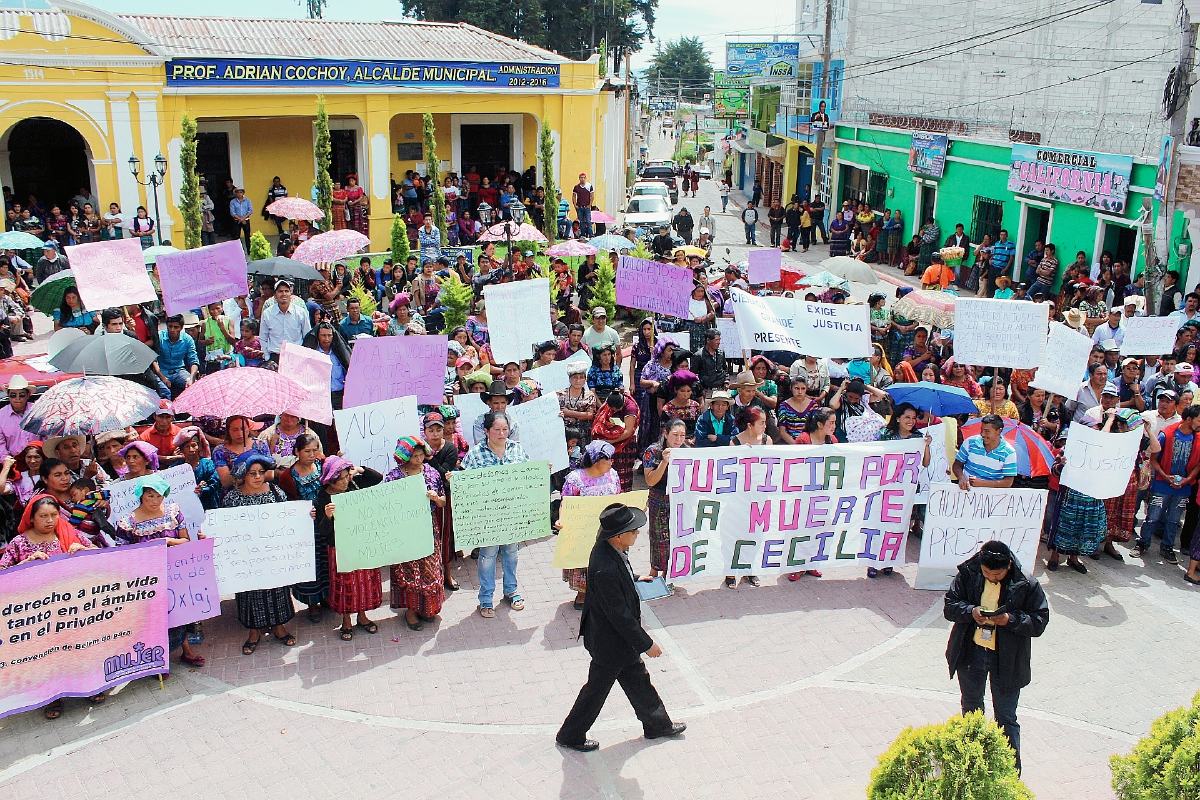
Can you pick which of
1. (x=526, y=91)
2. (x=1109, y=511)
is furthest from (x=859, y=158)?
(x=1109, y=511)

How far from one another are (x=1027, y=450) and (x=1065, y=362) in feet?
6.18

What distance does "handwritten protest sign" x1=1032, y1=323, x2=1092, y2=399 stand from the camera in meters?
9.82

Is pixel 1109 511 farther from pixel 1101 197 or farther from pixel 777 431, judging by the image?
pixel 1101 197

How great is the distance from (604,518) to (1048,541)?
4.96 meters

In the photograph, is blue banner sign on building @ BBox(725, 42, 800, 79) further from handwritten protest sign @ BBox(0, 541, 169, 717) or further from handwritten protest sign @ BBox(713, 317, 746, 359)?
handwritten protest sign @ BBox(0, 541, 169, 717)

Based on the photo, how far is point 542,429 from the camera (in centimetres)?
902

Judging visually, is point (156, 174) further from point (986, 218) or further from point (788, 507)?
point (788, 507)

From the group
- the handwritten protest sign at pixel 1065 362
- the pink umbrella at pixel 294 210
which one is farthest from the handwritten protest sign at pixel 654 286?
the pink umbrella at pixel 294 210

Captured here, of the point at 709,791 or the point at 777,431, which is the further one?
the point at 777,431

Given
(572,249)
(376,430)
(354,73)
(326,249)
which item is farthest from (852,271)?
(354,73)

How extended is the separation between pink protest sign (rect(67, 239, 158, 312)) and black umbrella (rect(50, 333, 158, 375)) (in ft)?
7.24

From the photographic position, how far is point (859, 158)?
111 ft

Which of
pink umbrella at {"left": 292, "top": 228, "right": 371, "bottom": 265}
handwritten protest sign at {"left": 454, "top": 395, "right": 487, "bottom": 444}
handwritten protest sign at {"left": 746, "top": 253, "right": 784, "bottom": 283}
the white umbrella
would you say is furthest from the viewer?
handwritten protest sign at {"left": 746, "top": 253, "right": 784, "bottom": 283}

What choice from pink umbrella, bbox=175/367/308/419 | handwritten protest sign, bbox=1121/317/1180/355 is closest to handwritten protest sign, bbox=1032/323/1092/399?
handwritten protest sign, bbox=1121/317/1180/355
